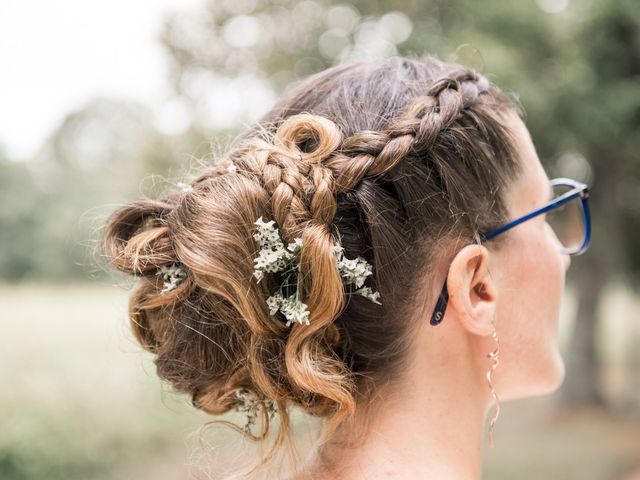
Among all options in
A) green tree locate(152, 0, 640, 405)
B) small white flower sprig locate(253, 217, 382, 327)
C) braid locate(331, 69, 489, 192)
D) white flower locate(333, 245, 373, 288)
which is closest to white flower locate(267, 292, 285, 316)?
small white flower sprig locate(253, 217, 382, 327)

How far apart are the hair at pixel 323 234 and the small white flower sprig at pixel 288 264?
2cm

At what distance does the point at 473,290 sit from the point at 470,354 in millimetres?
131

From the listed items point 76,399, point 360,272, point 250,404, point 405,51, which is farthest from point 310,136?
point 405,51

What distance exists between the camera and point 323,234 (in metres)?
1.13

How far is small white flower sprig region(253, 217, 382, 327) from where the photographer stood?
1134mm

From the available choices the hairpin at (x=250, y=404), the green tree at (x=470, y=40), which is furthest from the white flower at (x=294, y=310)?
the green tree at (x=470, y=40)

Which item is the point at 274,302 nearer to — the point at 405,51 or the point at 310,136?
the point at 310,136

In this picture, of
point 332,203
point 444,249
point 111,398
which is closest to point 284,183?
point 332,203

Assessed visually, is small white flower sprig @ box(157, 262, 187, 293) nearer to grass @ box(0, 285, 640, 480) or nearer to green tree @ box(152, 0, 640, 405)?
grass @ box(0, 285, 640, 480)

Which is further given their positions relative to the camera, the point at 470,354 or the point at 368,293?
the point at 470,354

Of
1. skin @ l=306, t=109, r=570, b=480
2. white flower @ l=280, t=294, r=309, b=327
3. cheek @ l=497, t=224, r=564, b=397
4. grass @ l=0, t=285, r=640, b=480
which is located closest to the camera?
white flower @ l=280, t=294, r=309, b=327

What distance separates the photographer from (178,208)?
4.02ft

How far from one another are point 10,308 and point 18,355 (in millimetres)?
304

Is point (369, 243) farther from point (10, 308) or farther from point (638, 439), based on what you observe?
point (638, 439)
